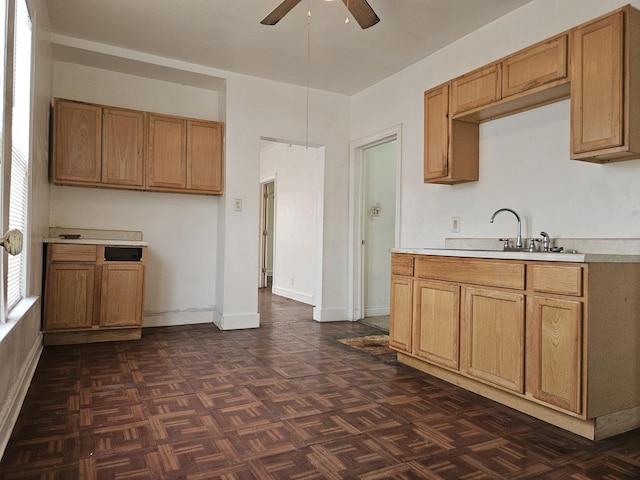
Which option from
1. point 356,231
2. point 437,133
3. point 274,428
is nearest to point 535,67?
point 437,133

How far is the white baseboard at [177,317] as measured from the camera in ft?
14.7

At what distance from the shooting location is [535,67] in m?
2.68

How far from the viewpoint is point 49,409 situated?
2.24 meters

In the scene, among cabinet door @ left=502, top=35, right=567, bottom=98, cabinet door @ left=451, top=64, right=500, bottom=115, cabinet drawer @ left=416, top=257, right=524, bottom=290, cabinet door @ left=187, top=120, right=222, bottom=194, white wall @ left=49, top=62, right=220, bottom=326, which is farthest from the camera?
cabinet door @ left=187, top=120, right=222, bottom=194

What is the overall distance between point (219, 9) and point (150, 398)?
275cm

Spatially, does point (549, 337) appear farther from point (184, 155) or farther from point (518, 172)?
point (184, 155)

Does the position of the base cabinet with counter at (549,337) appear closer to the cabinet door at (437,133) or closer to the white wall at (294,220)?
the cabinet door at (437,133)

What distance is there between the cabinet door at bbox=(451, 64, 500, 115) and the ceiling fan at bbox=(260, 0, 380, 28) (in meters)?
0.84

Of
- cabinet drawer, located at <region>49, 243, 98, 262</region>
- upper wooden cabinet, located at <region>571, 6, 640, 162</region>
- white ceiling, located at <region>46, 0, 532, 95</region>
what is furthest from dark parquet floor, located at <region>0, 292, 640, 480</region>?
white ceiling, located at <region>46, 0, 532, 95</region>

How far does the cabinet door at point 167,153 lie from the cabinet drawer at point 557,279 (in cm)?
335

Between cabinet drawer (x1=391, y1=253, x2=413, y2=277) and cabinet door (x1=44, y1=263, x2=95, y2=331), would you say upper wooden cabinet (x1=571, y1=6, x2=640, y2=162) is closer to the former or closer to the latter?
cabinet drawer (x1=391, y1=253, x2=413, y2=277)

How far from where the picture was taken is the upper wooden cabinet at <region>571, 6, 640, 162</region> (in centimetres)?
223

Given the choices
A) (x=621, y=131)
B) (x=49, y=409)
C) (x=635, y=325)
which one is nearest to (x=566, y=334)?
(x=635, y=325)

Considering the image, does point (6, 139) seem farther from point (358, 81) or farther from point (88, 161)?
point (358, 81)
